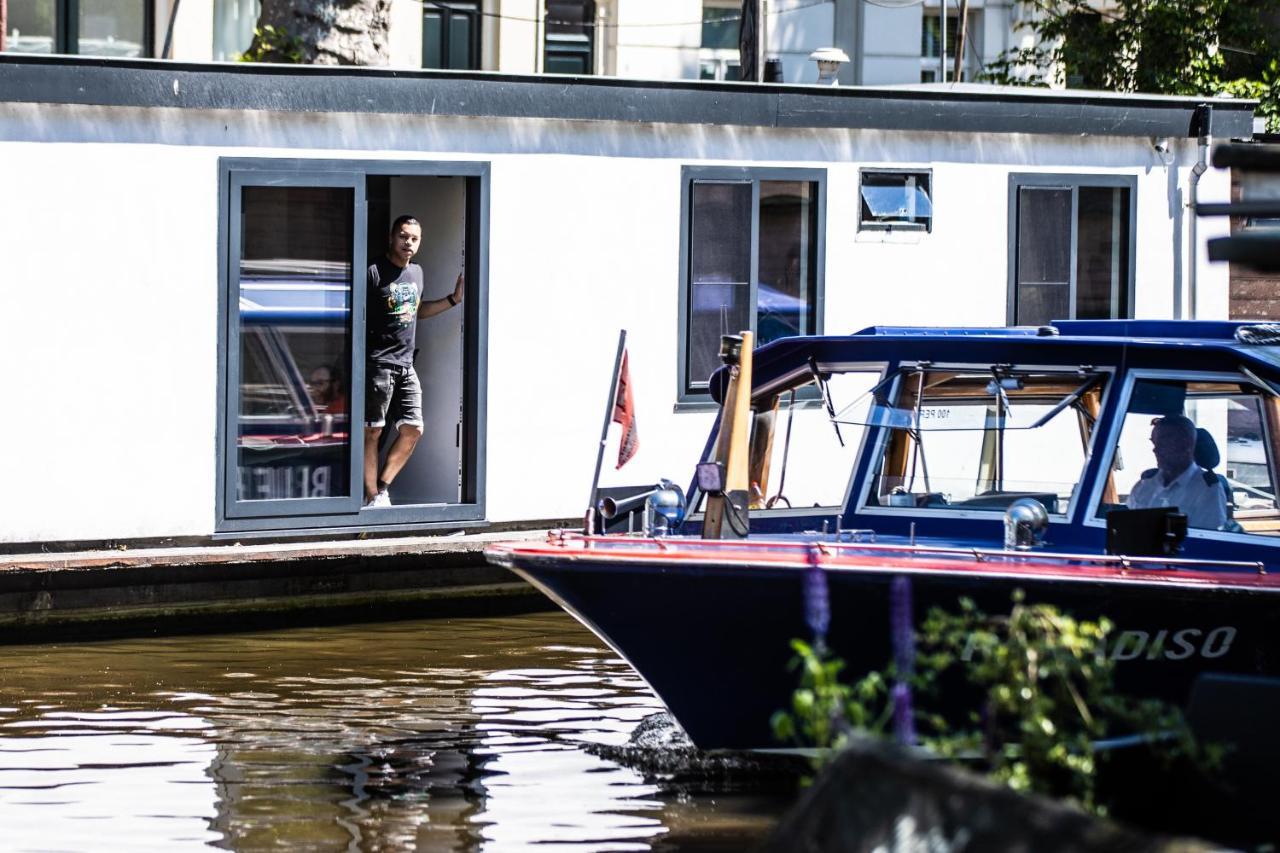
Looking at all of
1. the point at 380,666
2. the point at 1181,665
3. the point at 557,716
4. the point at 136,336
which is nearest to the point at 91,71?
the point at 136,336

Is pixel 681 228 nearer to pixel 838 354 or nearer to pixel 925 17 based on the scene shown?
pixel 838 354

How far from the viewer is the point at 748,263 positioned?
13281 millimetres

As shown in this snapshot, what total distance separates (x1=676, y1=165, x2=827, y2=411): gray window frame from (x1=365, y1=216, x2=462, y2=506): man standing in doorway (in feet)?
5.34

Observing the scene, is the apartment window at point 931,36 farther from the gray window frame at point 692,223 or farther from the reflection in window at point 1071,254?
the gray window frame at point 692,223

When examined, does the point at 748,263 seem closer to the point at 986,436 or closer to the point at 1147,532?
the point at 986,436

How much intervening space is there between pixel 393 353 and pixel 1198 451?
213 inches

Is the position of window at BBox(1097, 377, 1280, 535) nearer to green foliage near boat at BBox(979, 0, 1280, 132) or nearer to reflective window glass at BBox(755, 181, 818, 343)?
reflective window glass at BBox(755, 181, 818, 343)

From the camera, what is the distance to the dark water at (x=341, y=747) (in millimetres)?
7738

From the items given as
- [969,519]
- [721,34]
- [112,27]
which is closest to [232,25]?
[112,27]

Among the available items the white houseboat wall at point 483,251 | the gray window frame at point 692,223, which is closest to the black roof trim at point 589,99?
the white houseboat wall at point 483,251

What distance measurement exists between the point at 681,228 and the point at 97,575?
4128mm

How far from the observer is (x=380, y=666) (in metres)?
10.9

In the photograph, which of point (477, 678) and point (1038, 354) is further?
point (477, 678)

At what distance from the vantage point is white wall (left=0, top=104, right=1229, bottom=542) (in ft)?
36.7
